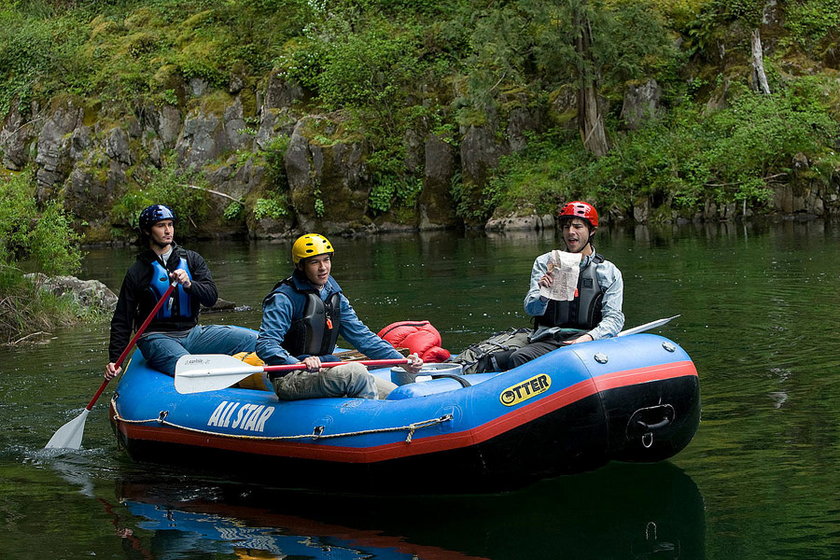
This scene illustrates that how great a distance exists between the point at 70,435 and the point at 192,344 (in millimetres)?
1054

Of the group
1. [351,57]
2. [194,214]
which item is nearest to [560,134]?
[351,57]

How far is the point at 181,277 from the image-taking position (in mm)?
6367

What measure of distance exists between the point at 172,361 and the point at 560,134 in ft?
70.8

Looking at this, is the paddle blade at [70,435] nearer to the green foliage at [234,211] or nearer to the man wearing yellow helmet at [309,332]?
the man wearing yellow helmet at [309,332]

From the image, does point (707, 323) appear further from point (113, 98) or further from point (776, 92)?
point (113, 98)

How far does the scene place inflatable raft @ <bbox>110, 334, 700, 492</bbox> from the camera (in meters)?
5.10

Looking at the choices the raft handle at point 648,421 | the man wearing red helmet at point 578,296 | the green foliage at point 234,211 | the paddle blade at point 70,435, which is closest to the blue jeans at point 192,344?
the paddle blade at point 70,435

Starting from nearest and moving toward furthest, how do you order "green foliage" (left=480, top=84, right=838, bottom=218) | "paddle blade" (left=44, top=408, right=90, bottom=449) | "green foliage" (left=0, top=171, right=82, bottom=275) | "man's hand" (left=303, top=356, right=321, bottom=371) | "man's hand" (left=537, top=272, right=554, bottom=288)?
"man's hand" (left=303, top=356, right=321, bottom=371) → "man's hand" (left=537, top=272, right=554, bottom=288) → "paddle blade" (left=44, top=408, right=90, bottom=449) → "green foliage" (left=0, top=171, right=82, bottom=275) → "green foliage" (left=480, top=84, right=838, bottom=218)

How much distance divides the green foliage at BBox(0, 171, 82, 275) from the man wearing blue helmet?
578 centimetres

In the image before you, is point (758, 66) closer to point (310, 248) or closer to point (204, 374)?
point (310, 248)

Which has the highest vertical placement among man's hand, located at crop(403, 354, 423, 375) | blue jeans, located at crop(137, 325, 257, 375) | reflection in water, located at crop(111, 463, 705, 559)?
blue jeans, located at crop(137, 325, 257, 375)

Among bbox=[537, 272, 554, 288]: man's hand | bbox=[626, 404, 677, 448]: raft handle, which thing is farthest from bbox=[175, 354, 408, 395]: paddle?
bbox=[626, 404, 677, 448]: raft handle

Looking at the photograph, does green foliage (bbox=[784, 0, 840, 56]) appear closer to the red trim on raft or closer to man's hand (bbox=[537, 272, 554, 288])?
man's hand (bbox=[537, 272, 554, 288])

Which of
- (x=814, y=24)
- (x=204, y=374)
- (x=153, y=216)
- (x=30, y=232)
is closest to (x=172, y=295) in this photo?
(x=153, y=216)
